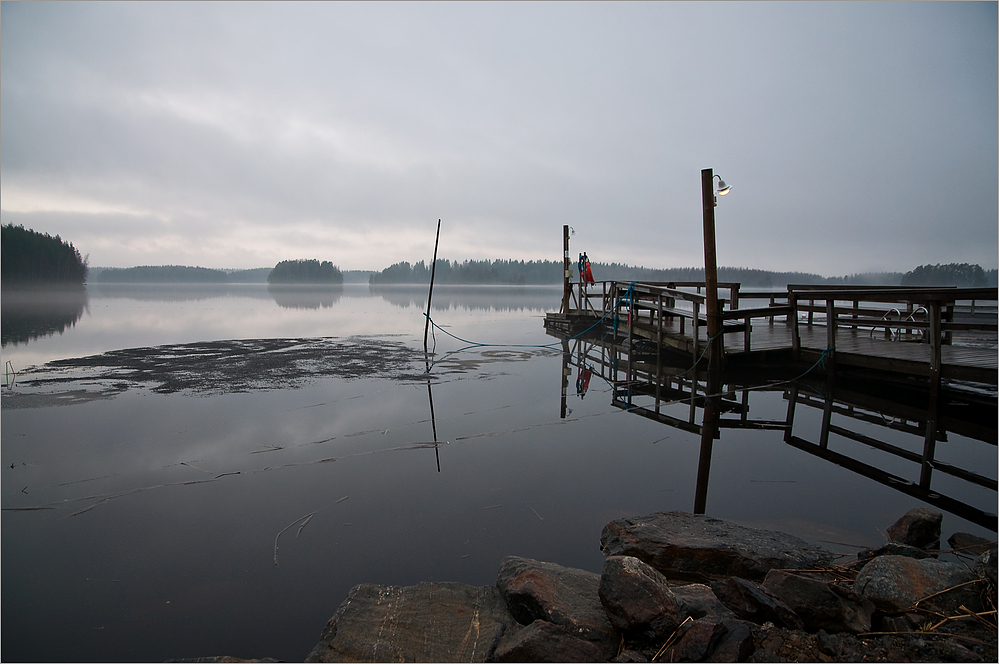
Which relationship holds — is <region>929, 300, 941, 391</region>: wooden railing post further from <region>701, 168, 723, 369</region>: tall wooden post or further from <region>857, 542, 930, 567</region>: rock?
<region>857, 542, 930, 567</region>: rock

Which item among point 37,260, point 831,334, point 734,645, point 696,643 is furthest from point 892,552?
point 37,260

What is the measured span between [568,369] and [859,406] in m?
6.62

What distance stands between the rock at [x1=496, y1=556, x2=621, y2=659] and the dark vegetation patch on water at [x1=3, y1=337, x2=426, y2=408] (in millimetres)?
8764

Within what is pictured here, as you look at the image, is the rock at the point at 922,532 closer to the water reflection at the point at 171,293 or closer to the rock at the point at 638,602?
the rock at the point at 638,602

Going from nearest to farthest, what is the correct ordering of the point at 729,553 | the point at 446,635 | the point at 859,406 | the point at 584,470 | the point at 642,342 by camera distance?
1. the point at 446,635
2. the point at 729,553
3. the point at 584,470
4. the point at 859,406
5. the point at 642,342

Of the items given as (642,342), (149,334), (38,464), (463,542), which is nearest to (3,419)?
(38,464)

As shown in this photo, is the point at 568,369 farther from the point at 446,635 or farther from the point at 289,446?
the point at 446,635

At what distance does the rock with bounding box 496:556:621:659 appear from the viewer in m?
2.96

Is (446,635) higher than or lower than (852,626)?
lower

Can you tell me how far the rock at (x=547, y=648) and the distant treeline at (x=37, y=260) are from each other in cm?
10666

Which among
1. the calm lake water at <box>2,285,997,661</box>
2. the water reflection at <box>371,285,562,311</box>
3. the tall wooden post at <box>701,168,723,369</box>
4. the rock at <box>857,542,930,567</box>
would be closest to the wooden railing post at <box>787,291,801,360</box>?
the calm lake water at <box>2,285,997,661</box>

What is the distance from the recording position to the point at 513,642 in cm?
285

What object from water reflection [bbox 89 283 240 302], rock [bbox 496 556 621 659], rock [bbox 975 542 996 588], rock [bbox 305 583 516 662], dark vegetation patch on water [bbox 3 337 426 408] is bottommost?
rock [bbox 305 583 516 662]

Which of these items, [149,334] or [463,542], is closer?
[463,542]
